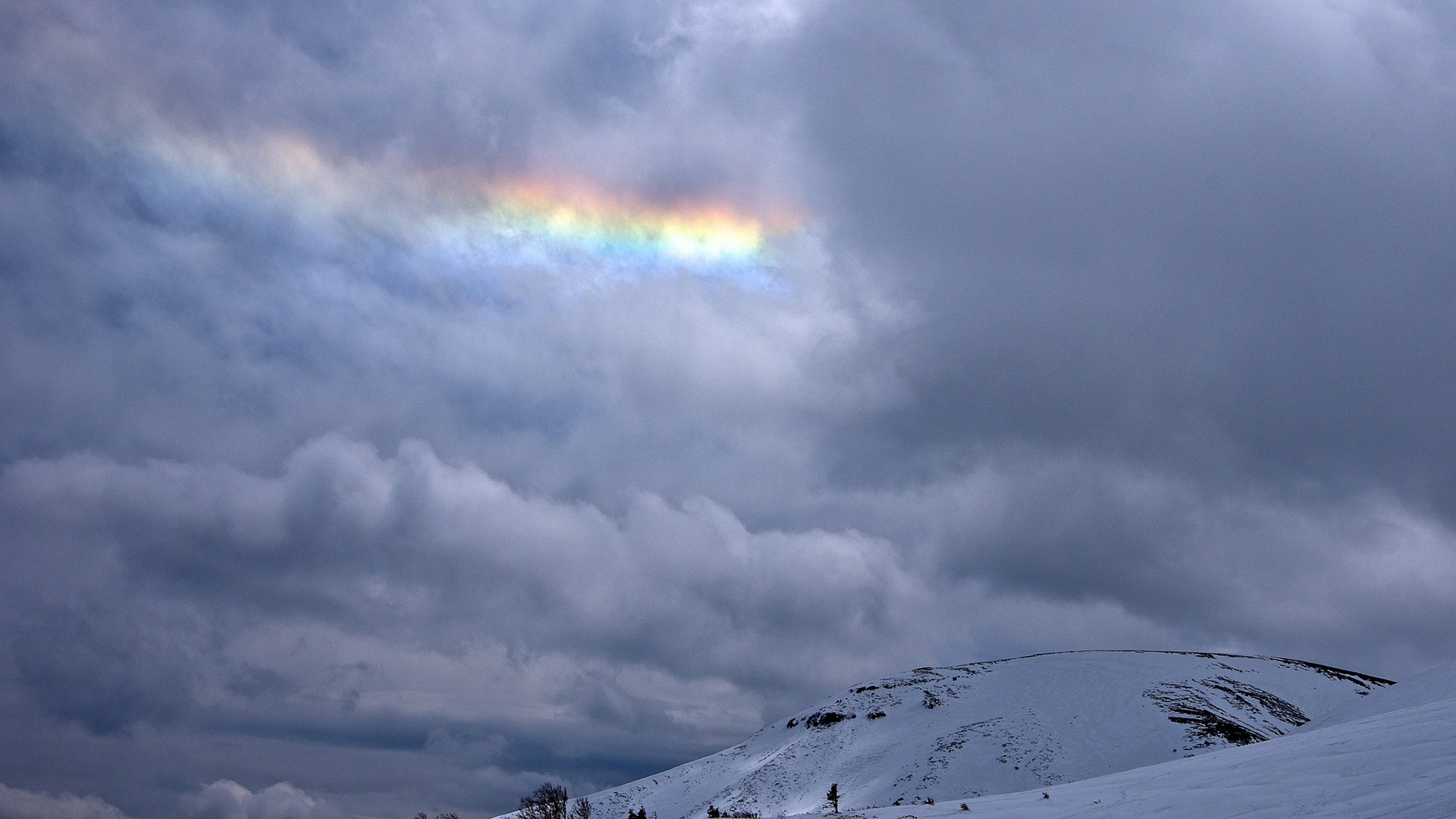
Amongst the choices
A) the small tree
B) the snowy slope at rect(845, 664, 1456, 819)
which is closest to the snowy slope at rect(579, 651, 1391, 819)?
the small tree

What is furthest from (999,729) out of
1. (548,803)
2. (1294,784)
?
(1294,784)

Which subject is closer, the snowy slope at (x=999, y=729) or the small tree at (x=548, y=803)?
the small tree at (x=548, y=803)

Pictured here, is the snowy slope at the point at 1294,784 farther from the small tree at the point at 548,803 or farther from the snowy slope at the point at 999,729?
the snowy slope at the point at 999,729

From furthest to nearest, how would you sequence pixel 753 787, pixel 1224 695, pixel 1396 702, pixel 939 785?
pixel 1224 695, pixel 753 787, pixel 939 785, pixel 1396 702

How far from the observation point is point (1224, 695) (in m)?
75.8

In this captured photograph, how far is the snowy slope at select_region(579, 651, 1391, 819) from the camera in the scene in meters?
61.8

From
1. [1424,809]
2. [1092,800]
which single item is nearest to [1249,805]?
[1424,809]

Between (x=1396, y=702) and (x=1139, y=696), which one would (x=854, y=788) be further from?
(x=1396, y=702)

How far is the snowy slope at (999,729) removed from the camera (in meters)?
61.8

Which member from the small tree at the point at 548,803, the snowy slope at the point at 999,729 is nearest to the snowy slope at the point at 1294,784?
the small tree at the point at 548,803

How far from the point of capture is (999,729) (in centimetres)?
7094

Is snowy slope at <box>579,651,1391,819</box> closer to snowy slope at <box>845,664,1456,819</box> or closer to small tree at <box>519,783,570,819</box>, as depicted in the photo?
small tree at <box>519,783,570,819</box>

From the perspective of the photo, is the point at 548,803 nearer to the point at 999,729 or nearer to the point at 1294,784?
the point at 1294,784

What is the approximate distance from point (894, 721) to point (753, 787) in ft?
54.1
